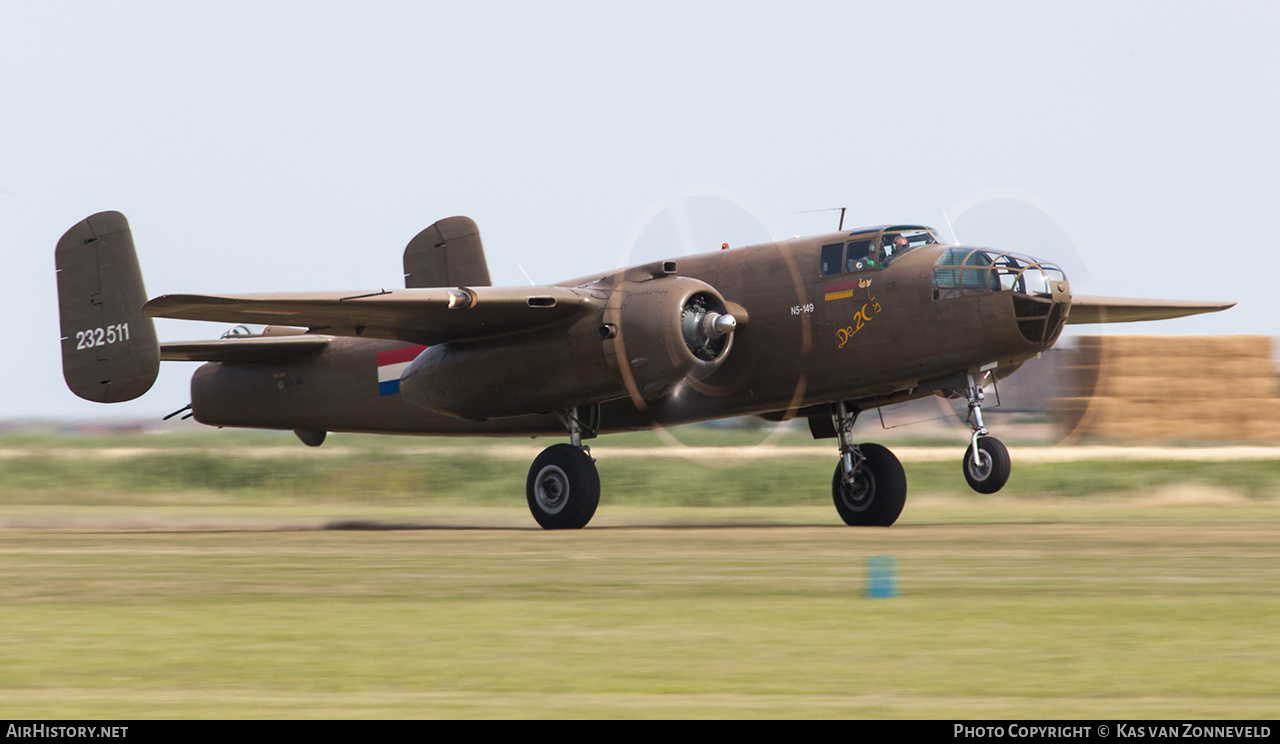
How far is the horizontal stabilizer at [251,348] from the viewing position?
26.3 meters

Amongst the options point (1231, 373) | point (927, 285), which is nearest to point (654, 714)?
point (927, 285)

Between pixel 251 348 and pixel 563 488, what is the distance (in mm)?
7609

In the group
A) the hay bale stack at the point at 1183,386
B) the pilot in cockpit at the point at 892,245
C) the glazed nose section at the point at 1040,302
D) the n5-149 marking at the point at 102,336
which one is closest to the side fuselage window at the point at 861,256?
the pilot in cockpit at the point at 892,245

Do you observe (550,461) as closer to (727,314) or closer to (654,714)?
(727,314)

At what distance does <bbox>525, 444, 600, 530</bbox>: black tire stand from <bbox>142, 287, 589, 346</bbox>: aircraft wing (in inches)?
88.6

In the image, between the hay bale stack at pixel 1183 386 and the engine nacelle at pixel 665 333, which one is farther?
the hay bale stack at pixel 1183 386

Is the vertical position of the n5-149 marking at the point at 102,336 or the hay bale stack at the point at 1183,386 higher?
the n5-149 marking at the point at 102,336

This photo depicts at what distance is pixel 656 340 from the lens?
21344 millimetres

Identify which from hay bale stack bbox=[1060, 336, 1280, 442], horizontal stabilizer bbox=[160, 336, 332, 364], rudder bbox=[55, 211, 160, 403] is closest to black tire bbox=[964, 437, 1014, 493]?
horizontal stabilizer bbox=[160, 336, 332, 364]

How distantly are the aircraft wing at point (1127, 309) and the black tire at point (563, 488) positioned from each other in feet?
30.9

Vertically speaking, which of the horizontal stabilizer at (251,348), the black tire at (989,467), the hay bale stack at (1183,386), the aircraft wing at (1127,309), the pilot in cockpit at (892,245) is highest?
the pilot in cockpit at (892,245)

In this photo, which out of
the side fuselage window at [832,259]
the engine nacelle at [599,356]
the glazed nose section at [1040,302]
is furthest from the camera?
the side fuselage window at [832,259]

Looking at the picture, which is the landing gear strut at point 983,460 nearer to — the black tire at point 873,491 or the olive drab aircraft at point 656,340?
the olive drab aircraft at point 656,340
